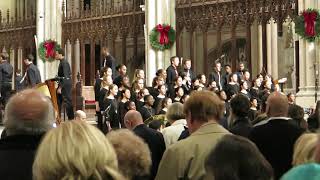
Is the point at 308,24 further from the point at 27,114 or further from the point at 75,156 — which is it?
the point at 75,156

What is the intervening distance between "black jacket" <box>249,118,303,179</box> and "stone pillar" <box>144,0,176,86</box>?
38.5 feet

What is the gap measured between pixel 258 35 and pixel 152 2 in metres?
4.99

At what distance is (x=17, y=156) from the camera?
10.1ft

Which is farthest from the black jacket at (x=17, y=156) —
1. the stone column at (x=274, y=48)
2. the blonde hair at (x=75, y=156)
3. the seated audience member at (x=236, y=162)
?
the stone column at (x=274, y=48)

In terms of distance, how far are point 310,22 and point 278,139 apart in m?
9.29

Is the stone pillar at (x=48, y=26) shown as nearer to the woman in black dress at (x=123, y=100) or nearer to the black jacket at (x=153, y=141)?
the woman in black dress at (x=123, y=100)

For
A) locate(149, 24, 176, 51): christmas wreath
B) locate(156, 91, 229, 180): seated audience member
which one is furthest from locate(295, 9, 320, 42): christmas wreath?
locate(156, 91, 229, 180): seated audience member

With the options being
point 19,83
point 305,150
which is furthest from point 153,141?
point 19,83

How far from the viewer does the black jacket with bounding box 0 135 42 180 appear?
2982 millimetres

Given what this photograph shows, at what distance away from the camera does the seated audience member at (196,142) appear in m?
3.68

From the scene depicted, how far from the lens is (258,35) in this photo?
20266 millimetres

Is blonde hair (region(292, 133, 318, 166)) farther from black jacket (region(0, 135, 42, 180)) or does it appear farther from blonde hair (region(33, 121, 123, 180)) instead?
black jacket (region(0, 135, 42, 180))

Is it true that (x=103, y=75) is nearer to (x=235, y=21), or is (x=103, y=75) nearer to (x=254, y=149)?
(x=235, y=21)

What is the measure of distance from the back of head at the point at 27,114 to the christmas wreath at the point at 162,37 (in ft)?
43.0
